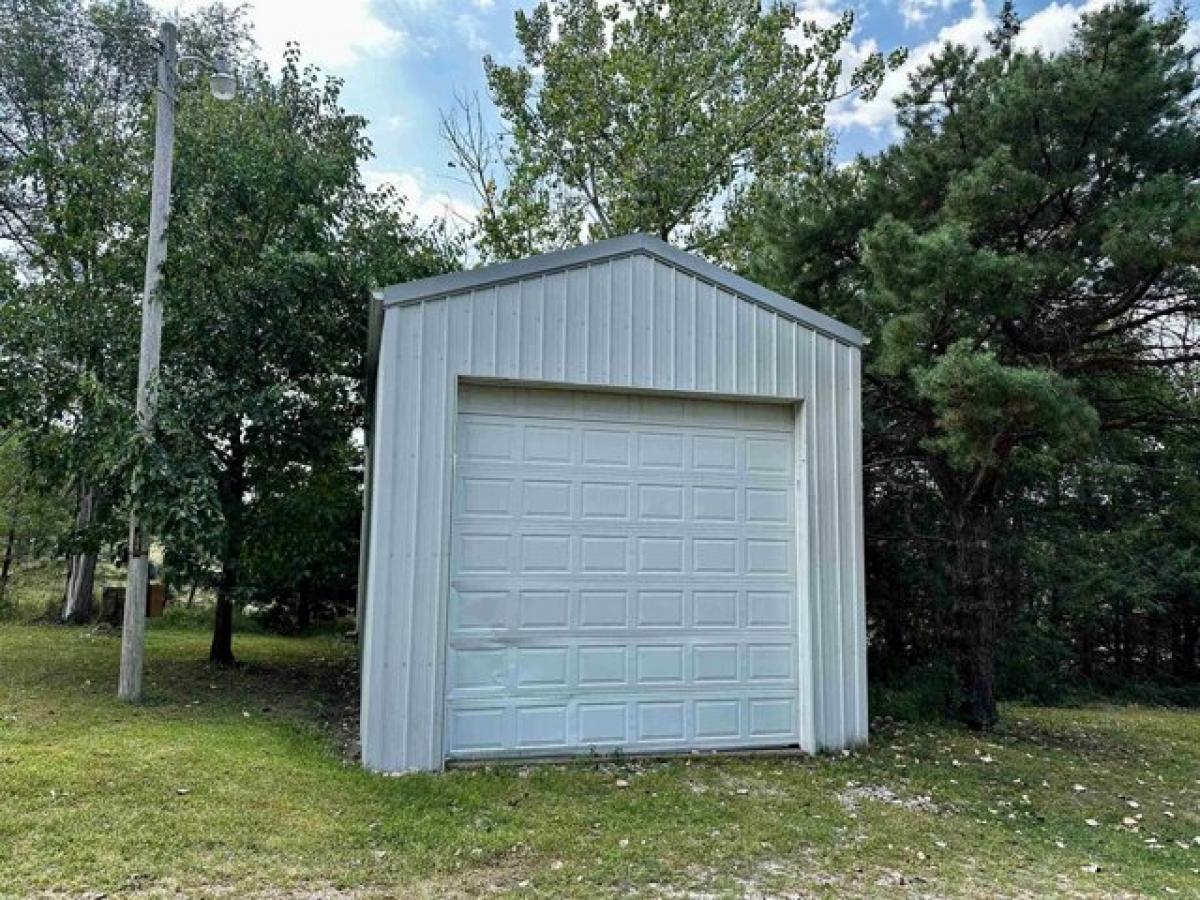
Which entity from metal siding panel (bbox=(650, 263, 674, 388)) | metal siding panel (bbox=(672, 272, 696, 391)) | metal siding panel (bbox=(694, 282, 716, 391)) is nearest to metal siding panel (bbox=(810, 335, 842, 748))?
metal siding panel (bbox=(694, 282, 716, 391))

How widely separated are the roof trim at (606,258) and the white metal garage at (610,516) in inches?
0.6

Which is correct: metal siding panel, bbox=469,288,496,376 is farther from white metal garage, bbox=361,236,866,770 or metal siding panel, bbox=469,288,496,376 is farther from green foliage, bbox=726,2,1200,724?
green foliage, bbox=726,2,1200,724

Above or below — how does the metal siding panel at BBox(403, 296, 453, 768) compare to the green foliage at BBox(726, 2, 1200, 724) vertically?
below

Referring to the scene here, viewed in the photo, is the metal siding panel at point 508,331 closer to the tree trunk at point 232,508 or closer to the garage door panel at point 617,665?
the garage door panel at point 617,665

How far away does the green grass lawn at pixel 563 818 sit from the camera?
3.24 meters

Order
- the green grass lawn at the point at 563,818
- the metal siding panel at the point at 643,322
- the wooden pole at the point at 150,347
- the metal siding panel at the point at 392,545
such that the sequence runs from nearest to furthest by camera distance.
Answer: the green grass lawn at the point at 563,818, the metal siding panel at the point at 392,545, the metal siding panel at the point at 643,322, the wooden pole at the point at 150,347

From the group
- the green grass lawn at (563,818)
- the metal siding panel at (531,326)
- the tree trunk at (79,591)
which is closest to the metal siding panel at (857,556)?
the green grass lawn at (563,818)

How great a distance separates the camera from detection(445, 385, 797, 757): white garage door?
5.06 meters

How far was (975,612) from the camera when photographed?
6527mm

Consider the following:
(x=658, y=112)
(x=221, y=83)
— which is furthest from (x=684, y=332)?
(x=658, y=112)

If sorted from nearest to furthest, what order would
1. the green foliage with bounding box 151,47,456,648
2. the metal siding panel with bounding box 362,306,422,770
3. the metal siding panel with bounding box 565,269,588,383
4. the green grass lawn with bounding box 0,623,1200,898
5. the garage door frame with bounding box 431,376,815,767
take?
the green grass lawn with bounding box 0,623,1200,898 → the metal siding panel with bounding box 362,306,422,770 → the garage door frame with bounding box 431,376,815,767 → the metal siding panel with bounding box 565,269,588,383 → the green foliage with bounding box 151,47,456,648

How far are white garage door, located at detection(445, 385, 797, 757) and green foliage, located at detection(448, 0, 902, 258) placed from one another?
876 cm

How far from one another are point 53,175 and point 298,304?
97.2 inches

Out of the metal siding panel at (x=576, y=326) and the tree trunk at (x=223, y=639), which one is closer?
the metal siding panel at (x=576, y=326)
